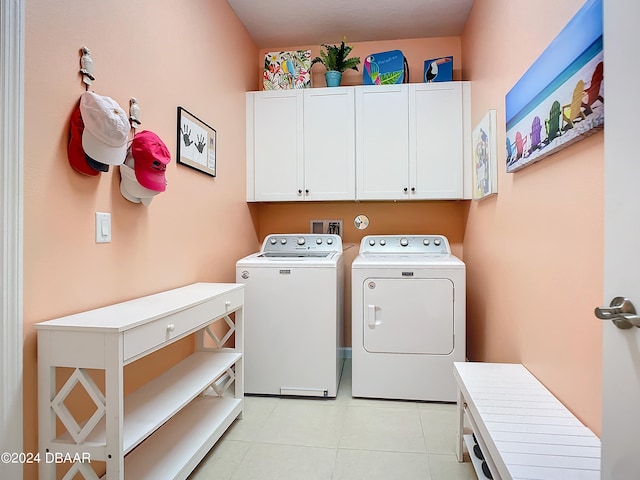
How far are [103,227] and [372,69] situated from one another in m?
2.32

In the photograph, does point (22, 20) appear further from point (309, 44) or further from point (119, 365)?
point (309, 44)

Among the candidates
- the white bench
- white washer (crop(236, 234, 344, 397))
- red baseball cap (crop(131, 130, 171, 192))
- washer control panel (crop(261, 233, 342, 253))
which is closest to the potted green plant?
washer control panel (crop(261, 233, 342, 253))

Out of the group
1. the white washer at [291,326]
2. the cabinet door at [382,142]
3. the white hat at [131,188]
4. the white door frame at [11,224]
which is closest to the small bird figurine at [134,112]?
the white hat at [131,188]

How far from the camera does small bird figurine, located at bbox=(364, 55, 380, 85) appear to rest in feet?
9.48

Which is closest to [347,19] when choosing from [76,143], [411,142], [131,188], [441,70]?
[441,70]

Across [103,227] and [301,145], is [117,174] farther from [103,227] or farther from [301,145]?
[301,145]

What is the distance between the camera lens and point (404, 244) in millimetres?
2930

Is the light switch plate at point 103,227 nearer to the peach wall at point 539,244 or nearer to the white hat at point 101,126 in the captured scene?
the white hat at point 101,126

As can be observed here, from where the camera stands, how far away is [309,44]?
317cm

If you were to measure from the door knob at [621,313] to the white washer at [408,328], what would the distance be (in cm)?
153

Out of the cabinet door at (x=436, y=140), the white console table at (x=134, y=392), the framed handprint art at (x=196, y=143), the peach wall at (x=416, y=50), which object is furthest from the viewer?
the peach wall at (x=416, y=50)

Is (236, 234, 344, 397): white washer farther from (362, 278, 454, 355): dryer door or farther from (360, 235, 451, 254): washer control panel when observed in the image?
(360, 235, 451, 254): washer control panel

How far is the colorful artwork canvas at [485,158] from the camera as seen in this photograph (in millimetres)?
2080

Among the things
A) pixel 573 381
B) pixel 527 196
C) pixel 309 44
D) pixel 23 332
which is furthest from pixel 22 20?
pixel 309 44
